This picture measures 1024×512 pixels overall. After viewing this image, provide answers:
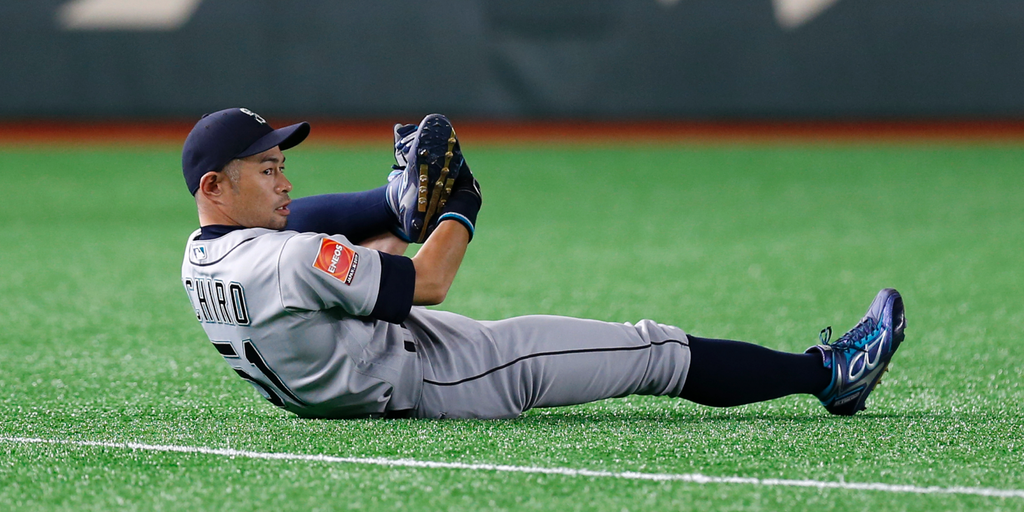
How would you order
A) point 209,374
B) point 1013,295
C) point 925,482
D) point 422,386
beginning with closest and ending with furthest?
point 925,482 < point 422,386 < point 209,374 < point 1013,295

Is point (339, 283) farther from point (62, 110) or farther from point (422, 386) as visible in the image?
point (62, 110)

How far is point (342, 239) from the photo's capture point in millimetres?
2883

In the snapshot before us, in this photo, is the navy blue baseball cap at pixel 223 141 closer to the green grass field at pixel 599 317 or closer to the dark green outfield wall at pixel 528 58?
the green grass field at pixel 599 317

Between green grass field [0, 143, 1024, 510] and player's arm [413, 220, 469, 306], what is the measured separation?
34cm

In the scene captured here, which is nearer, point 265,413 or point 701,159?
point 265,413

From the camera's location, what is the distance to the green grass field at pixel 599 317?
249 centimetres

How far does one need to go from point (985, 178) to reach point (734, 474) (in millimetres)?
8811

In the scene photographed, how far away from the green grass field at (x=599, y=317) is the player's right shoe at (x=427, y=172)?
54 cm

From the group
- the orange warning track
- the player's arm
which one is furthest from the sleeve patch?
the orange warning track


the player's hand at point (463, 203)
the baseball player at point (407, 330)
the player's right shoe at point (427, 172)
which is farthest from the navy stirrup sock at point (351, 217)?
the player's hand at point (463, 203)

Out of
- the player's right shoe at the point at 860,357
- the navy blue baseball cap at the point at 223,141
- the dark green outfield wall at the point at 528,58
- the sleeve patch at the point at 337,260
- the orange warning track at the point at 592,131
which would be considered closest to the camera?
the sleeve patch at the point at 337,260

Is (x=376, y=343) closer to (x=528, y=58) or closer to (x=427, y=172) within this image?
(x=427, y=172)

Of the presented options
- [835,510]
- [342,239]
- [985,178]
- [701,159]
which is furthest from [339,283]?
[701,159]

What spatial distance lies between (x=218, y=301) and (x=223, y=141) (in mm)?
394
